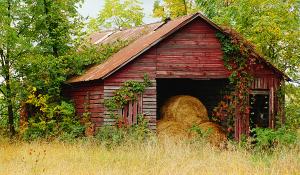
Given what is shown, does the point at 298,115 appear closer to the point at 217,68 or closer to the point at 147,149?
the point at 217,68

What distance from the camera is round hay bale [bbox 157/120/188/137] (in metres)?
21.0

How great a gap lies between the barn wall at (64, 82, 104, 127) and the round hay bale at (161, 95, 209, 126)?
2652 mm

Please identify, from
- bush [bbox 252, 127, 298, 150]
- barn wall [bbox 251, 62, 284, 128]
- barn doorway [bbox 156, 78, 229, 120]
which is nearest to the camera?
bush [bbox 252, 127, 298, 150]

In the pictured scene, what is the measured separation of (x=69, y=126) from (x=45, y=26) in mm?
4264

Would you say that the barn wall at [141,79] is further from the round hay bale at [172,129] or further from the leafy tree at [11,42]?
the leafy tree at [11,42]

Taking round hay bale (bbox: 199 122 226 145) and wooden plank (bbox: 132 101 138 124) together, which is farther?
wooden plank (bbox: 132 101 138 124)

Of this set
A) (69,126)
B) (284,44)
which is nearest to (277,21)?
(284,44)

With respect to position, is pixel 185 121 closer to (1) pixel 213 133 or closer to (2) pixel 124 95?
(1) pixel 213 133

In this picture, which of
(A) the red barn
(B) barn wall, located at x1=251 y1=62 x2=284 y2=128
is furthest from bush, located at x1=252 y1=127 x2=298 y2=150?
(B) barn wall, located at x1=251 y1=62 x2=284 y2=128

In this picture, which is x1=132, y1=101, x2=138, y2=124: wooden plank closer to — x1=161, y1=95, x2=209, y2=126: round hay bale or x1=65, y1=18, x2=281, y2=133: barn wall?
x1=65, y1=18, x2=281, y2=133: barn wall

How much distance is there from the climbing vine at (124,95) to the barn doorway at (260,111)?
17.8 feet

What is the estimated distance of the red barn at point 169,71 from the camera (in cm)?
2141

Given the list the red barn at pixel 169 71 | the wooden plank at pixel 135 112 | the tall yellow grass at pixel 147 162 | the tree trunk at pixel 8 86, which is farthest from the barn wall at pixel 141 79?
the tall yellow grass at pixel 147 162

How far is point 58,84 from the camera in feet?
76.0
